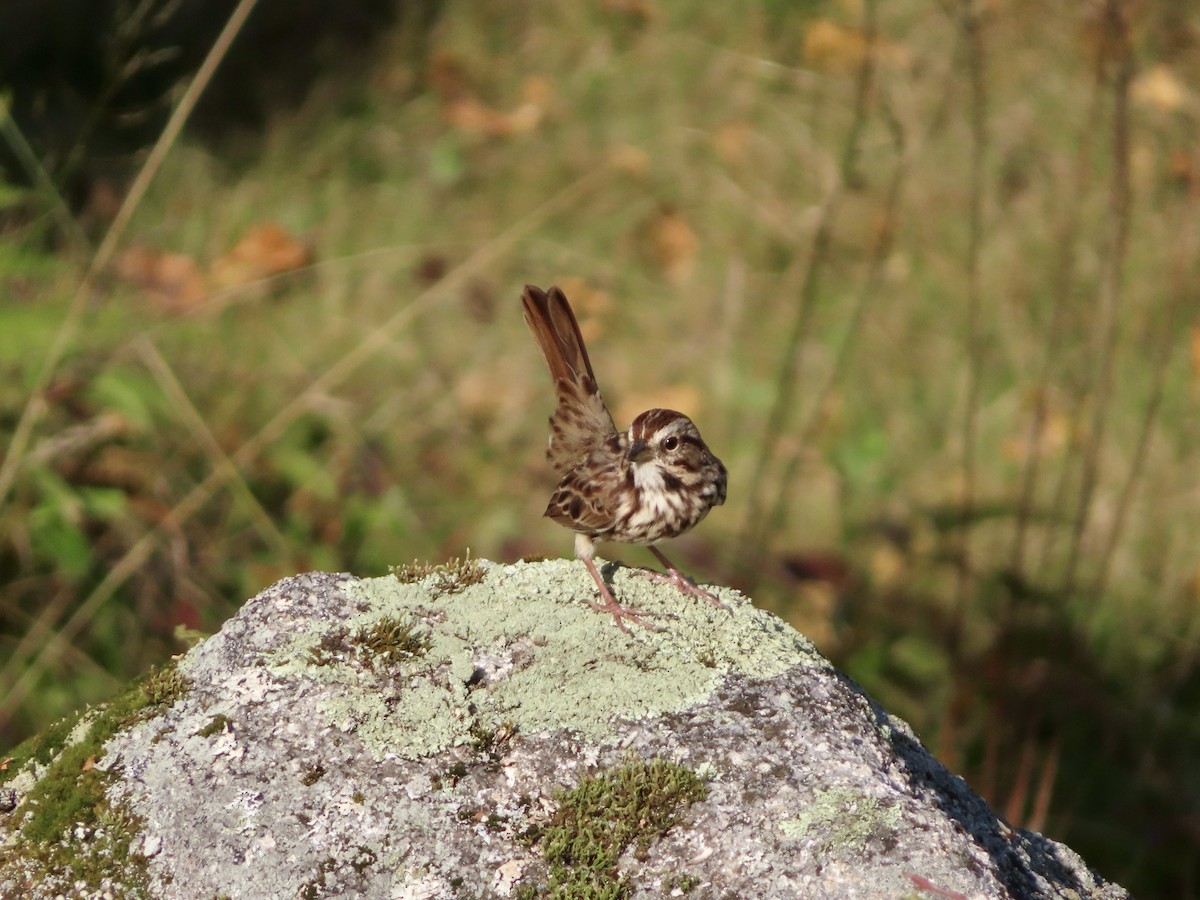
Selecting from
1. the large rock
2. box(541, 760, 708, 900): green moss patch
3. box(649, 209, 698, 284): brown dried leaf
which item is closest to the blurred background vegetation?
box(649, 209, 698, 284): brown dried leaf

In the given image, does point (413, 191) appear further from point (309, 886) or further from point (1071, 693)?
point (309, 886)

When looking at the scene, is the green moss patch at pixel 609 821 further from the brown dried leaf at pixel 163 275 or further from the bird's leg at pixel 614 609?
the brown dried leaf at pixel 163 275

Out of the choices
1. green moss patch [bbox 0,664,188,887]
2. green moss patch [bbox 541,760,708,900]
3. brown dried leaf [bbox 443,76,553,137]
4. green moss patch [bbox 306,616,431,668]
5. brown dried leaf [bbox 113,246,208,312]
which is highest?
brown dried leaf [bbox 443,76,553,137]

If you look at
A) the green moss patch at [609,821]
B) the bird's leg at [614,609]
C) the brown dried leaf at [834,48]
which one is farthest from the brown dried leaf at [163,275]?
the green moss patch at [609,821]

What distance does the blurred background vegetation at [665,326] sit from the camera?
5.13 metres

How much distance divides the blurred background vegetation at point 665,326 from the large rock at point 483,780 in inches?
69.6

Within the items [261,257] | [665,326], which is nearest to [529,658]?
[665,326]

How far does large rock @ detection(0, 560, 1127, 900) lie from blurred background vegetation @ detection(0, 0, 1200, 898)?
177 cm

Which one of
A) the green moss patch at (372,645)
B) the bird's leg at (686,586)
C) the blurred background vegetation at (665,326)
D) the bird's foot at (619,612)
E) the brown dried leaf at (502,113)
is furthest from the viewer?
the brown dried leaf at (502,113)

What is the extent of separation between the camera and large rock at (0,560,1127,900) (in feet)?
7.07

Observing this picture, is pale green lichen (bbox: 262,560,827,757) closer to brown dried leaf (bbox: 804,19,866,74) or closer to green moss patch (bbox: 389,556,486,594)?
green moss patch (bbox: 389,556,486,594)

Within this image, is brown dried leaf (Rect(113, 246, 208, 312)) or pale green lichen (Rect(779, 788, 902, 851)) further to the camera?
brown dried leaf (Rect(113, 246, 208, 312))

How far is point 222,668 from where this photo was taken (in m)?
2.46

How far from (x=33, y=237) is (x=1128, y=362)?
5.48m
